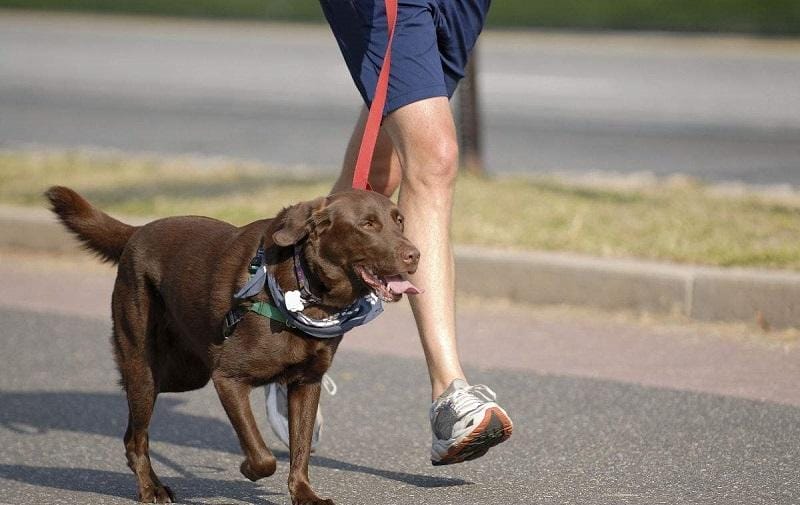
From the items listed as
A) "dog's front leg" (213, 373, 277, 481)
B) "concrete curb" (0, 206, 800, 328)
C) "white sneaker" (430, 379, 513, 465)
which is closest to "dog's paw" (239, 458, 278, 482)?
"dog's front leg" (213, 373, 277, 481)

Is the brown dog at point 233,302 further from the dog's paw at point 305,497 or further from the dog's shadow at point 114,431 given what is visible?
the dog's shadow at point 114,431

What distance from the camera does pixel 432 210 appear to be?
14.1 ft

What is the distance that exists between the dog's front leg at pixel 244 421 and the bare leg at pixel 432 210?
0.66m

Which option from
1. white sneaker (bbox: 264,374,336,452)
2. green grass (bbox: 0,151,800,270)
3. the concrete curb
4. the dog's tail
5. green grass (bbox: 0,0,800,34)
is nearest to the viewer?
the dog's tail

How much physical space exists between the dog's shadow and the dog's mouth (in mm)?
823

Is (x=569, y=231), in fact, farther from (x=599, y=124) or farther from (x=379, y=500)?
(x=599, y=124)

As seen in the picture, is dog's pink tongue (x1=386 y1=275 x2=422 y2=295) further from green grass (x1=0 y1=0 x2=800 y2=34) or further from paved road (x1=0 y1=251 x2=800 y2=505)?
green grass (x1=0 y1=0 x2=800 y2=34)

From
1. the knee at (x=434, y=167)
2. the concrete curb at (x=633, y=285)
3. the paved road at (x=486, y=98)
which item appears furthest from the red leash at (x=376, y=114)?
the paved road at (x=486, y=98)

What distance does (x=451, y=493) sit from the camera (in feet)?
13.5

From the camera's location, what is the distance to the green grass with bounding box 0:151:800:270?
22.5ft

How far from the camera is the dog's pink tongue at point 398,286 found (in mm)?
3643

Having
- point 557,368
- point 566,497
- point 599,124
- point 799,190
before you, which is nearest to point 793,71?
point 599,124

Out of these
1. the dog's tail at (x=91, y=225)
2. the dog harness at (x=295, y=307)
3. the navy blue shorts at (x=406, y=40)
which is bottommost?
the dog's tail at (x=91, y=225)

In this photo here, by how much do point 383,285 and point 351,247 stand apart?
0.45ft
